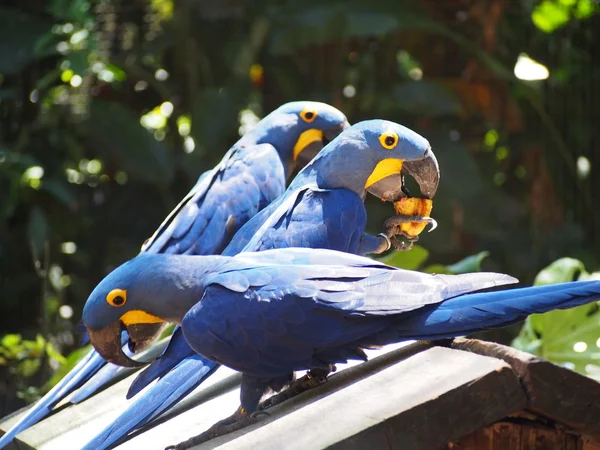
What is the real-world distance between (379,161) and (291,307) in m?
0.34

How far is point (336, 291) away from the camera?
1.15 m

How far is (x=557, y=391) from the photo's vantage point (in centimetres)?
107

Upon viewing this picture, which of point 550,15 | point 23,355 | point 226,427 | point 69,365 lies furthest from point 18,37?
point 226,427

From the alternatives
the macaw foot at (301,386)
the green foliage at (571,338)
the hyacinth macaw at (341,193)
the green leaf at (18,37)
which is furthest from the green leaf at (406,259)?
the green leaf at (18,37)

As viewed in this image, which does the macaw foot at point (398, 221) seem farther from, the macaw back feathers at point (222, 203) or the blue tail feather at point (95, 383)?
the blue tail feather at point (95, 383)

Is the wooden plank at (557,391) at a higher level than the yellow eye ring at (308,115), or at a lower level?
lower

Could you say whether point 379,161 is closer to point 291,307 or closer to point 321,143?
point 291,307

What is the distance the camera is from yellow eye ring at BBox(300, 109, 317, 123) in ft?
5.85

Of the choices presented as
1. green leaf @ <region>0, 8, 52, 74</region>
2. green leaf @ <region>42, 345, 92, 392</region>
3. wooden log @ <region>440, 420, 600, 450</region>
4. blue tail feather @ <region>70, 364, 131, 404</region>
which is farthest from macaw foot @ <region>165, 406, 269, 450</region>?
green leaf @ <region>0, 8, 52, 74</region>

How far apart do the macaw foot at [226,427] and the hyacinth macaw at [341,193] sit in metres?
0.10

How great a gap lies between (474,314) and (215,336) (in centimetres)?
32

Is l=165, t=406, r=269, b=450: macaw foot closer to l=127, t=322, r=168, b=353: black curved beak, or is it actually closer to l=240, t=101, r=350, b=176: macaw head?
l=127, t=322, r=168, b=353: black curved beak

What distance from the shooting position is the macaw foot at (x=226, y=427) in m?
1.20

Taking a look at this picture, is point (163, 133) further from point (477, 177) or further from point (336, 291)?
point (336, 291)
